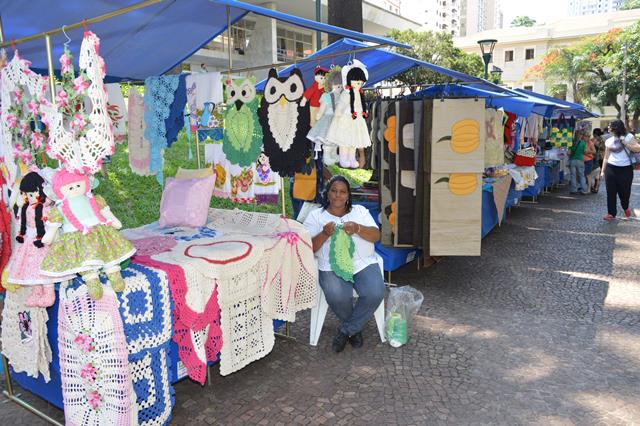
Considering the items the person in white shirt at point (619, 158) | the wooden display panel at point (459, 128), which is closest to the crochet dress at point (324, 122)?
the wooden display panel at point (459, 128)

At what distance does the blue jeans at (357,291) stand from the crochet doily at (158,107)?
5.82ft

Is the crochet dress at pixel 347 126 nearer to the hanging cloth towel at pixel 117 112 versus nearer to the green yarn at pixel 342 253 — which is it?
the green yarn at pixel 342 253

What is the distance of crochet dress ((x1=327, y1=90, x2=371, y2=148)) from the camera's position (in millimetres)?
3568

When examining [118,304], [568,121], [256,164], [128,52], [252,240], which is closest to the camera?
[118,304]

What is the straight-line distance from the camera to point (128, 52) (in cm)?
430

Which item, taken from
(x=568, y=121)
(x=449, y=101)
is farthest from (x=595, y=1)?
(x=449, y=101)

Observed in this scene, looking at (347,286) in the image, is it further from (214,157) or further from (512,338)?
(214,157)

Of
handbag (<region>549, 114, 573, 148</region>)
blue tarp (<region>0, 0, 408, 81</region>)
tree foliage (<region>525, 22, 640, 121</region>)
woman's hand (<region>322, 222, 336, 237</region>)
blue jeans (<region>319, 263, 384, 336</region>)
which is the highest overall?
tree foliage (<region>525, 22, 640, 121</region>)

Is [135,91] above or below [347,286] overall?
above

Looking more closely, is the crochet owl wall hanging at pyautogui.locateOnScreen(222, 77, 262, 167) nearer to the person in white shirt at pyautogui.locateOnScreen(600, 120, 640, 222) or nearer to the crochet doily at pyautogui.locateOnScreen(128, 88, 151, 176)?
the crochet doily at pyautogui.locateOnScreen(128, 88, 151, 176)

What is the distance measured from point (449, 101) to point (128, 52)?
9.35 ft

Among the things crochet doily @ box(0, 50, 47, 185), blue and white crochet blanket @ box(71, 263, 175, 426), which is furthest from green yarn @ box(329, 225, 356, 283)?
crochet doily @ box(0, 50, 47, 185)

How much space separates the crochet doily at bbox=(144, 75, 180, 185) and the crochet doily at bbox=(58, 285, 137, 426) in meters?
1.99

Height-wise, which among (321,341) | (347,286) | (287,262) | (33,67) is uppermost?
(33,67)
